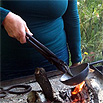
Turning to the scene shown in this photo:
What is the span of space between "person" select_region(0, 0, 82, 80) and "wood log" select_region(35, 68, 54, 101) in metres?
0.18

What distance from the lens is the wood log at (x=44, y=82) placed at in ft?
2.25

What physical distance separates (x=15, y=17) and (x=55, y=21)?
12.6 inches

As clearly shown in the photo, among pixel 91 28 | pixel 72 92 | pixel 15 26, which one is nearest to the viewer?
pixel 15 26

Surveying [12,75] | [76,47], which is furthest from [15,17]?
[76,47]

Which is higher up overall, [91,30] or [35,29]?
[35,29]

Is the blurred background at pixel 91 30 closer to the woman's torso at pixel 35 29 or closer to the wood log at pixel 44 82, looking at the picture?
the woman's torso at pixel 35 29

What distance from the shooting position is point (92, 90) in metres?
0.77

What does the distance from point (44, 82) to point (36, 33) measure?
278mm

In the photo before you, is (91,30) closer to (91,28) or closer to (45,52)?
(91,28)

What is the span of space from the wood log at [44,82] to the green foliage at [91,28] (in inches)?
41.0

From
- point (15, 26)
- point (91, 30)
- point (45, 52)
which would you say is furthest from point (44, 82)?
point (91, 30)

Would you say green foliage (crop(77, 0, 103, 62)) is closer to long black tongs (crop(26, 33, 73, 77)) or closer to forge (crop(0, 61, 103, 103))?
forge (crop(0, 61, 103, 103))

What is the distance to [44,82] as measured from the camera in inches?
27.4

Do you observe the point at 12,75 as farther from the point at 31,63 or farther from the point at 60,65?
the point at 60,65
